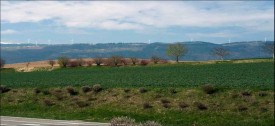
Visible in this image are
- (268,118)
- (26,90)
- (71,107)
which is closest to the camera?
(268,118)

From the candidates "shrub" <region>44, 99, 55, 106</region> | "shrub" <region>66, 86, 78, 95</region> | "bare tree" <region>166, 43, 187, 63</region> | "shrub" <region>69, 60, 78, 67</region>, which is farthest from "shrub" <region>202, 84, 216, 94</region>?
"bare tree" <region>166, 43, 187, 63</region>

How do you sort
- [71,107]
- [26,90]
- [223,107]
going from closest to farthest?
[223,107]
[71,107]
[26,90]

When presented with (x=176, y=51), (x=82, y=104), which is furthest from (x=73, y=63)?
(x=82, y=104)

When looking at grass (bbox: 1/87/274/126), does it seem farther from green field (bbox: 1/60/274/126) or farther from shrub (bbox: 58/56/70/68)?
shrub (bbox: 58/56/70/68)

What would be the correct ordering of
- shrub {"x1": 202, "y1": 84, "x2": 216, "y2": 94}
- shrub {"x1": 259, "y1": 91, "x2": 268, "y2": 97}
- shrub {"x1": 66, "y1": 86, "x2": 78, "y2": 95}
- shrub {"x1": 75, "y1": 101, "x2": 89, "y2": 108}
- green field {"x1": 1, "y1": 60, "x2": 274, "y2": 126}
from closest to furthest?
green field {"x1": 1, "y1": 60, "x2": 274, "y2": 126}, shrub {"x1": 259, "y1": 91, "x2": 268, "y2": 97}, shrub {"x1": 202, "y1": 84, "x2": 216, "y2": 94}, shrub {"x1": 75, "y1": 101, "x2": 89, "y2": 108}, shrub {"x1": 66, "y1": 86, "x2": 78, "y2": 95}

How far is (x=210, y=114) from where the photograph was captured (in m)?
27.7

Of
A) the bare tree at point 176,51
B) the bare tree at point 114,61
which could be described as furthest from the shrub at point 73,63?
the bare tree at point 176,51

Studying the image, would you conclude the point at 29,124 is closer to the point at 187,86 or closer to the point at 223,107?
the point at 223,107

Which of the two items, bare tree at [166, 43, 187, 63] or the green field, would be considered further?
bare tree at [166, 43, 187, 63]

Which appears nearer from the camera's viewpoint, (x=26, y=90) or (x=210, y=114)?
(x=210, y=114)

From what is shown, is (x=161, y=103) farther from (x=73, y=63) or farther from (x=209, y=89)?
(x=73, y=63)

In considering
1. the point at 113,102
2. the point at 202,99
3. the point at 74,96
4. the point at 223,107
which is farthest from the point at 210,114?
the point at 74,96

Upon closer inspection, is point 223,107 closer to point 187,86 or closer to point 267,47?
point 187,86

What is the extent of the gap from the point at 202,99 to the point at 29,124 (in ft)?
41.1
